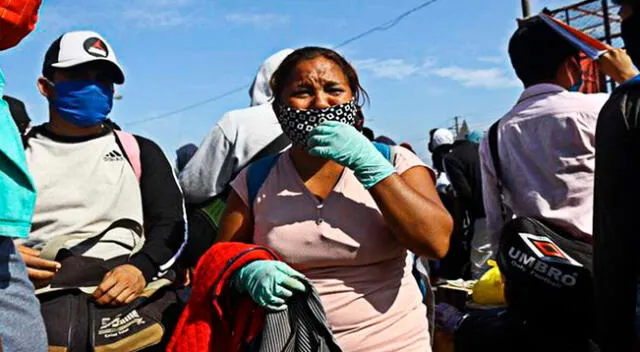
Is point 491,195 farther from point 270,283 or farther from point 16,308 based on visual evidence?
point 16,308

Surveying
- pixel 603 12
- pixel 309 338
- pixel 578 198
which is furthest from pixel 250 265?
pixel 603 12

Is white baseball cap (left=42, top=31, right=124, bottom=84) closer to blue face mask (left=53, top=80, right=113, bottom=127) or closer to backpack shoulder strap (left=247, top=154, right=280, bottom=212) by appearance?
blue face mask (left=53, top=80, right=113, bottom=127)

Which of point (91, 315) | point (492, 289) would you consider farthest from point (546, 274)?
point (91, 315)

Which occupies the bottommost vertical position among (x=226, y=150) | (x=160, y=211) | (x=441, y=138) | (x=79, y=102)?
(x=441, y=138)

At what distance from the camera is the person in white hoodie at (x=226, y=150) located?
3.19 meters

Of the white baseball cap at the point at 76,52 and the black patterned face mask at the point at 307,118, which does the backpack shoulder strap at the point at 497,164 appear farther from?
the white baseball cap at the point at 76,52

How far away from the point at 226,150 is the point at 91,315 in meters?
1.14

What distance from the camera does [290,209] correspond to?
7.09 ft

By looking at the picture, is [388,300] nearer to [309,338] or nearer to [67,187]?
[309,338]

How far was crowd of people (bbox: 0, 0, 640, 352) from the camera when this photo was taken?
1784 millimetres

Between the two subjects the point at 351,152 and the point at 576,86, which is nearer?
the point at 351,152

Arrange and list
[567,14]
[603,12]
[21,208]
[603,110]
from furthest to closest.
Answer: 1. [567,14]
2. [603,12]
3. [603,110]
4. [21,208]

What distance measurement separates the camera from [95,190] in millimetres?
2611

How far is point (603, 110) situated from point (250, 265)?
44.7 inches
